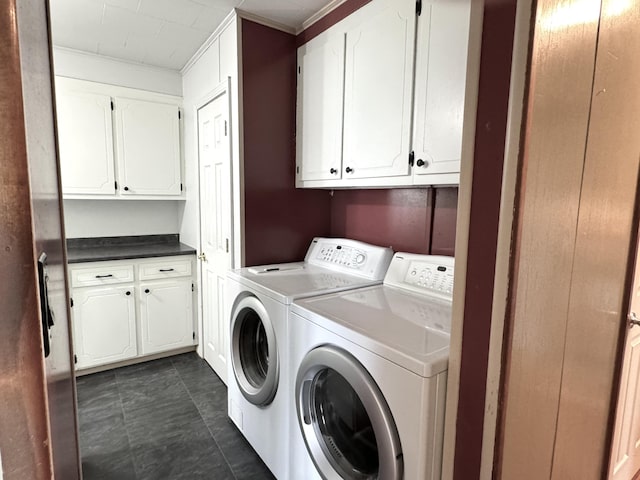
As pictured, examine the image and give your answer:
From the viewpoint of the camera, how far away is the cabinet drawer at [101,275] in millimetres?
2473

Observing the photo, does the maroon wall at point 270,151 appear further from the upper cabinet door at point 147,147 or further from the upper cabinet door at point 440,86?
the upper cabinet door at point 147,147

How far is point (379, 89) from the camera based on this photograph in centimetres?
161

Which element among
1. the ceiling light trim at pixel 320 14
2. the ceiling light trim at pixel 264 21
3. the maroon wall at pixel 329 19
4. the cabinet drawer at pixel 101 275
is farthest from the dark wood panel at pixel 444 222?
the cabinet drawer at pixel 101 275

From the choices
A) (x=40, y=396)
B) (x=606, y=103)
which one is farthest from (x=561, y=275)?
(x=40, y=396)

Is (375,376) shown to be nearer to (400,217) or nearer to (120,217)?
(400,217)

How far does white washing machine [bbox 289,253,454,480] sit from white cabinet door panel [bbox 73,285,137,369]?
5.95ft

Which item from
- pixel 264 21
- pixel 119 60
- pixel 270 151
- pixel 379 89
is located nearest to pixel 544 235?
pixel 379 89

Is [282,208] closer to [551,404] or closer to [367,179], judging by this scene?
[367,179]

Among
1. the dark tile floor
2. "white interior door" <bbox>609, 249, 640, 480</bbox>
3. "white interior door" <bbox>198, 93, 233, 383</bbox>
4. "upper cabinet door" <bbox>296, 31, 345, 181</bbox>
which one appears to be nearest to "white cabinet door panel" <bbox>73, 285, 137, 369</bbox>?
the dark tile floor

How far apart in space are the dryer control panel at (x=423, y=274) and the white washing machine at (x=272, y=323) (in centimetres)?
11

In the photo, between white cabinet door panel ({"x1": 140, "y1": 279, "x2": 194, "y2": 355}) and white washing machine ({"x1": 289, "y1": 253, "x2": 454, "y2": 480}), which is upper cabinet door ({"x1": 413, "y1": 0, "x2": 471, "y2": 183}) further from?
white cabinet door panel ({"x1": 140, "y1": 279, "x2": 194, "y2": 355})

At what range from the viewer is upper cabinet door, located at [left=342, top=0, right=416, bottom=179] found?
148 cm

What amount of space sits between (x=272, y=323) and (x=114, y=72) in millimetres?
2465

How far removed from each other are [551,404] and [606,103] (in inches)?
33.1
